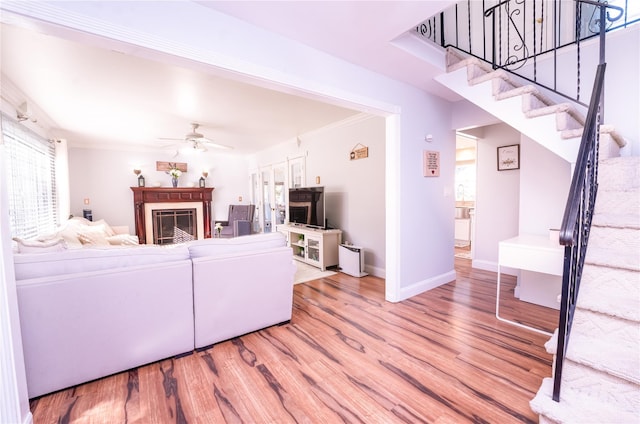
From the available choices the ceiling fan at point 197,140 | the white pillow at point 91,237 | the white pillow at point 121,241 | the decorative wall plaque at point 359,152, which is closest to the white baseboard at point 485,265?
the decorative wall plaque at point 359,152

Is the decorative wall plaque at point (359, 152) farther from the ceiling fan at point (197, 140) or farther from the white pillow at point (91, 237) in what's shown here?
the white pillow at point (91, 237)

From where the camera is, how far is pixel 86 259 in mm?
1774

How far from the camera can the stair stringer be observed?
224 centimetres

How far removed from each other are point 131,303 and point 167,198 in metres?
5.56

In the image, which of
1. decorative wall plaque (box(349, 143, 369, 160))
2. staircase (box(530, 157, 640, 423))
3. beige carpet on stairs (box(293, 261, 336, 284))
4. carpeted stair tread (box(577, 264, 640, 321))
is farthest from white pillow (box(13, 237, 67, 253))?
decorative wall plaque (box(349, 143, 369, 160))

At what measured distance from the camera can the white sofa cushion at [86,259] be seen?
5.35ft

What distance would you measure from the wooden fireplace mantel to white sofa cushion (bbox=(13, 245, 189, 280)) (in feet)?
17.3

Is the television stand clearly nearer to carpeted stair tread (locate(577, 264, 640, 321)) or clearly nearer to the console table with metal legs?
the console table with metal legs

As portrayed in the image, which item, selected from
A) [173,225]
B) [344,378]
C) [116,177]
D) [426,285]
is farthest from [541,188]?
[116,177]

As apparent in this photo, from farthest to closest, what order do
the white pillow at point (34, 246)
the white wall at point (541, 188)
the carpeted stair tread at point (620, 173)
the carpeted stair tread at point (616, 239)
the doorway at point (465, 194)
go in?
1. the doorway at point (465, 194)
2. the white wall at point (541, 188)
3. the carpeted stair tread at point (620, 173)
4. the white pillow at point (34, 246)
5. the carpeted stair tread at point (616, 239)

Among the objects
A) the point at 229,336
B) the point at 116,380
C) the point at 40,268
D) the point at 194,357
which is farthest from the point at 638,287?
the point at 40,268

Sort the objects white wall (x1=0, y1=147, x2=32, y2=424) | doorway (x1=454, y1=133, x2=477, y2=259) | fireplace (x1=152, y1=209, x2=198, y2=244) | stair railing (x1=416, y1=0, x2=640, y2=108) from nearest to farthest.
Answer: white wall (x1=0, y1=147, x2=32, y2=424) < stair railing (x1=416, y1=0, x2=640, y2=108) < doorway (x1=454, y1=133, x2=477, y2=259) < fireplace (x1=152, y1=209, x2=198, y2=244)

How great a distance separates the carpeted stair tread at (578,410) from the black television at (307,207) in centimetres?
353

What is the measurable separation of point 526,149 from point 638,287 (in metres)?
2.09
